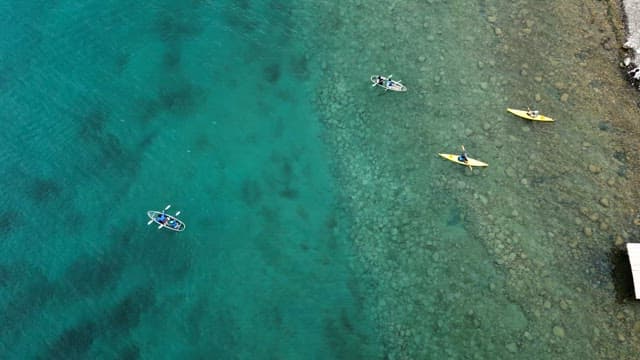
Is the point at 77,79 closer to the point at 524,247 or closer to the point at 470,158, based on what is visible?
the point at 470,158

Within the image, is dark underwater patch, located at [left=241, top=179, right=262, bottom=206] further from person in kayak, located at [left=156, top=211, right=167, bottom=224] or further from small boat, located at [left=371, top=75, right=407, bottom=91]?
small boat, located at [left=371, top=75, right=407, bottom=91]

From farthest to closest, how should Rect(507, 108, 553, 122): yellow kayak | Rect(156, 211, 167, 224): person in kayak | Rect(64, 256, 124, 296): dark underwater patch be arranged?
Rect(507, 108, 553, 122): yellow kayak → Rect(156, 211, 167, 224): person in kayak → Rect(64, 256, 124, 296): dark underwater patch

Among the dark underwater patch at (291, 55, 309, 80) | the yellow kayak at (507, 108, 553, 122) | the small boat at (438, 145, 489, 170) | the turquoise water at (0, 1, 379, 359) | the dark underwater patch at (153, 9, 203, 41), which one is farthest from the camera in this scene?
the dark underwater patch at (153, 9, 203, 41)

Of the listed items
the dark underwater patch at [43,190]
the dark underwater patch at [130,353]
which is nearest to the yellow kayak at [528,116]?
the dark underwater patch at [130,353]

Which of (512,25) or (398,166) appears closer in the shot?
(398,166)

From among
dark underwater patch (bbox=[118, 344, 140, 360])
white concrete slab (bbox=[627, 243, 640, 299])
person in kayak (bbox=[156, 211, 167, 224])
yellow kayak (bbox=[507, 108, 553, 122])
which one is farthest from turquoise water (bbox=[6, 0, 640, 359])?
white concrete slab (bbox=[627, 243, 640, 299])

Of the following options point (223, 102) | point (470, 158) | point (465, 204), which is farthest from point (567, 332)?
point (223, 102)

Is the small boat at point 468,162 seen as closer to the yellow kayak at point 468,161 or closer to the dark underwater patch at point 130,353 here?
the yellow kayak at point 468,161

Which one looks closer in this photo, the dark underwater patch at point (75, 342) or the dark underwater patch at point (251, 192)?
the dark underwater patch at point (75, 342)
